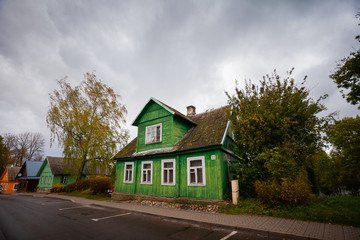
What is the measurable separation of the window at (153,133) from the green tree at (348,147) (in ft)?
74.8

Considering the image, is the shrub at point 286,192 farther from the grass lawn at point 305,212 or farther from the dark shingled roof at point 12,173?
the dark shingled roof at point 12,173

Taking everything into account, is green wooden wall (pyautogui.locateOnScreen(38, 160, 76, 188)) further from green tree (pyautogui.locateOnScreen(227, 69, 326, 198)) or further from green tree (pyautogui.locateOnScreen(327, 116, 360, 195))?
green tree (pyautogui.locateOnScreen(327, 116, 360, 195))

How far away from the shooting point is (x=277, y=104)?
1023cm

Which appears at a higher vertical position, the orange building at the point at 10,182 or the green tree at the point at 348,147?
the green tree at the point at 348,147

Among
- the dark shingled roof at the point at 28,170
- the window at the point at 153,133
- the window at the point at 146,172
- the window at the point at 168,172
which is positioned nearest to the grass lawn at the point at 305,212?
the window at the point at 168,172

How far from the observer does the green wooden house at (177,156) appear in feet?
36.6

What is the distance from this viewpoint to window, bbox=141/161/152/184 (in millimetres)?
14455

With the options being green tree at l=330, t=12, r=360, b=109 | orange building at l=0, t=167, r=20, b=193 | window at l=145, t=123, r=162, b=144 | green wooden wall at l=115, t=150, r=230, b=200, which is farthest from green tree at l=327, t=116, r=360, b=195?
orange building at l=0, t=167, r=20, b=193

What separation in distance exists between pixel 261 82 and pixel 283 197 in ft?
23.4

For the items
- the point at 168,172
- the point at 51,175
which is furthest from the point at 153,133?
the point at 51,175

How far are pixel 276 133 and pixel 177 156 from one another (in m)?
6.87

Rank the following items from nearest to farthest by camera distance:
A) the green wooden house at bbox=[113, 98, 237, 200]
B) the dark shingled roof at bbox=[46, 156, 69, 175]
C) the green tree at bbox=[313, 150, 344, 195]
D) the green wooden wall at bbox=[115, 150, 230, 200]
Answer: the green wooden wall at bbox=[115, 150, 230, 200] < the green wooden house at bbox=[113, 98, 237, 200] < the green tree at bbox=[313, 150, 344, 195] < the dark shingled roof at bbox=[46, 156, 69, 175]

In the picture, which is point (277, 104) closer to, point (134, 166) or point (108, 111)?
point (134, 166)

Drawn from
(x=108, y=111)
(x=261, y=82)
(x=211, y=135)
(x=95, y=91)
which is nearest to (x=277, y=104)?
(x=261, y=82)
